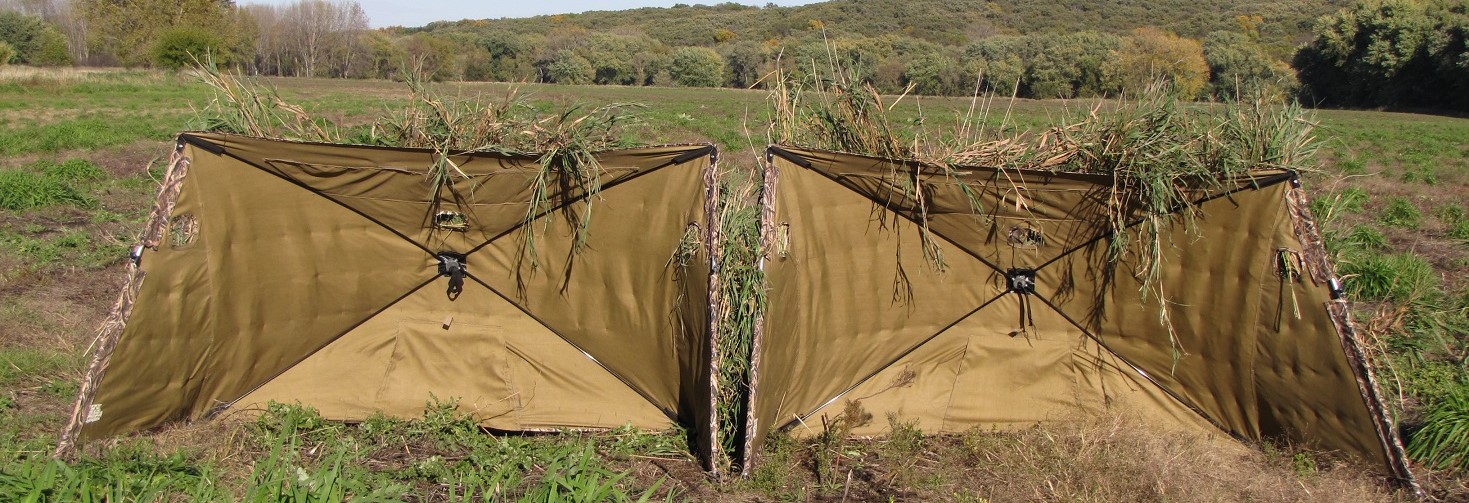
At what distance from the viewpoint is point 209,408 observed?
16.7 feet

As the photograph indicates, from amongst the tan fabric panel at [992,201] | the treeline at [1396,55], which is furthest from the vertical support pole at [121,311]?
the treeline at [1396,55]

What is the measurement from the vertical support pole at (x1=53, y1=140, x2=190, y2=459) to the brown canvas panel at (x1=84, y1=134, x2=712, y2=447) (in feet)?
0.18

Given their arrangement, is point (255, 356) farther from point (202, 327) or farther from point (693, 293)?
point (693, 293)

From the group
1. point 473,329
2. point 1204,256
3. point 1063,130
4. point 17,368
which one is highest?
point 1063,130

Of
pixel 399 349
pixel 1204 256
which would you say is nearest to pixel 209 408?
pixel 399 349

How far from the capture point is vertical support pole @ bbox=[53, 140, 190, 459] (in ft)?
14.1

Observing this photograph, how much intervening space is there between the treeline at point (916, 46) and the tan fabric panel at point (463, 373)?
135cm

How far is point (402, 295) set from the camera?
531cm

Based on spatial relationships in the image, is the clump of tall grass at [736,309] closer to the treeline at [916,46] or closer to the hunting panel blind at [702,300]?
the hunting panel blind at [702,300]

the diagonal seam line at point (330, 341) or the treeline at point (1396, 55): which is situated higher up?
the treeline at point (1396, 55)

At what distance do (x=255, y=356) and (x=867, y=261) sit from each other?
10.7 ft

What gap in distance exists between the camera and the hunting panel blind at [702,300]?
14.8ft

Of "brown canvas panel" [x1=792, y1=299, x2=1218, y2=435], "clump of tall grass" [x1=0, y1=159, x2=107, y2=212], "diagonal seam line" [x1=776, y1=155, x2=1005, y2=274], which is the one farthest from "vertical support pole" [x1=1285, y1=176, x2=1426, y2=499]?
"clump of tall grass" [x1=0, y1=159, x2=107, y2=212]

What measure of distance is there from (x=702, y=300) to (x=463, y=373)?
161 cm
